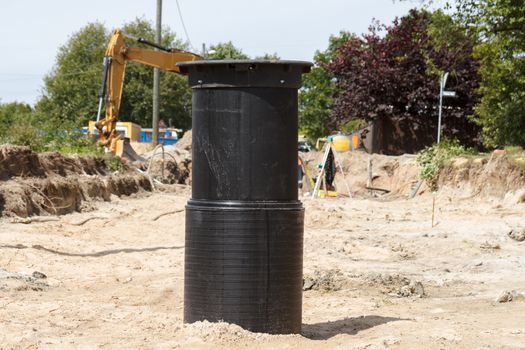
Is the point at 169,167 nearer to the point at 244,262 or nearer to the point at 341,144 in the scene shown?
the point at 341,144

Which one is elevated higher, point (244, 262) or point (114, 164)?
point (244, 262)

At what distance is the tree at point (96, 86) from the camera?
220ft

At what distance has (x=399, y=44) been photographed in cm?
3581

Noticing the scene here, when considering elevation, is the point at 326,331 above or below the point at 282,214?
below

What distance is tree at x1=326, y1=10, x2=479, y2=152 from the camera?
34.7 meters

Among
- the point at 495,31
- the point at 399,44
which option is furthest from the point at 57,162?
the point at 399,44

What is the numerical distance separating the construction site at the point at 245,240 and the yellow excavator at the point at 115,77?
0.20 feet

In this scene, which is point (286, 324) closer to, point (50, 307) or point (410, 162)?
point (50, 307)

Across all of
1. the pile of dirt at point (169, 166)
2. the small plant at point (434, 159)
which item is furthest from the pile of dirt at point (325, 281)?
the pile of dirt at point (169, 166)

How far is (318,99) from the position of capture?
68375 millimetres

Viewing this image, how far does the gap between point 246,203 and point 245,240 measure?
245mm

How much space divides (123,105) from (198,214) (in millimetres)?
63697

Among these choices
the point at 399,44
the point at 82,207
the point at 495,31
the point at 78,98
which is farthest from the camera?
the point at 78,98

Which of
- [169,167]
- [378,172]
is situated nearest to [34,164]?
[169,167]
